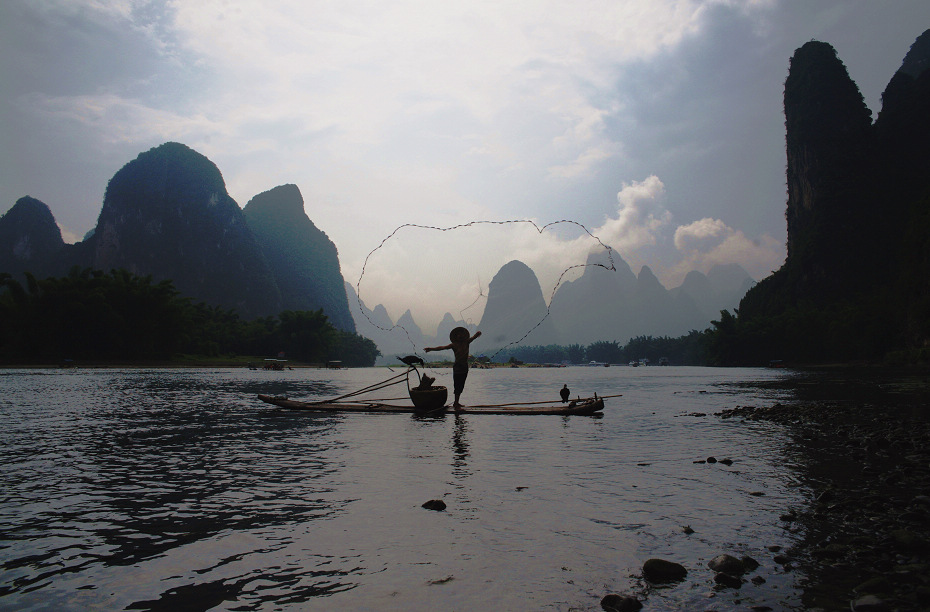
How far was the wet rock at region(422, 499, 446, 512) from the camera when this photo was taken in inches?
368

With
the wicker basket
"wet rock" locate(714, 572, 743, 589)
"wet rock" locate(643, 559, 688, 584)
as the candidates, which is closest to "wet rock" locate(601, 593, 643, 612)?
"wet rock" locate(643, 559, 688, 584)

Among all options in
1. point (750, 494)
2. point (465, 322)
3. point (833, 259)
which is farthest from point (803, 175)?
point (750, 494)

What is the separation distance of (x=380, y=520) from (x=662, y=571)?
4324 millimetres

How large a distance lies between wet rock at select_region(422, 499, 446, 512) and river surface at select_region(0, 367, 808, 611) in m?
0.15

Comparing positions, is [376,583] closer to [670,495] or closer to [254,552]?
[254,552]

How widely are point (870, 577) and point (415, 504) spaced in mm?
6476

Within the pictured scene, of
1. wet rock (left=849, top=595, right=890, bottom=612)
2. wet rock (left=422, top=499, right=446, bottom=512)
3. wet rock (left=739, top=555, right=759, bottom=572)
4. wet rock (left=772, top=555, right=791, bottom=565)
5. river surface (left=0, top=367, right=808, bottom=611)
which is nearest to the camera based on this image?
wet rock (left=849, top=595, right=890, bottom=612)

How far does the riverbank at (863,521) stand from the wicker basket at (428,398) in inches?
548

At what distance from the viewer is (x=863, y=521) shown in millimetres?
8273

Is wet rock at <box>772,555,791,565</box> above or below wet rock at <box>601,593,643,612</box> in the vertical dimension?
below

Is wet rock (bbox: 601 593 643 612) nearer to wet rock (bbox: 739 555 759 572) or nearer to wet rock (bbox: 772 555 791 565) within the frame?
wet rock (bbox: 739 555 759 572)

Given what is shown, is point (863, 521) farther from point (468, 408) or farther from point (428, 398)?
point (468, 408)

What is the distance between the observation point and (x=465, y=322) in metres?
26.2

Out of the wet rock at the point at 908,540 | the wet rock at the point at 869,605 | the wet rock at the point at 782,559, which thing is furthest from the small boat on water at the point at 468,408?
the wet rock at the point at 869,605
